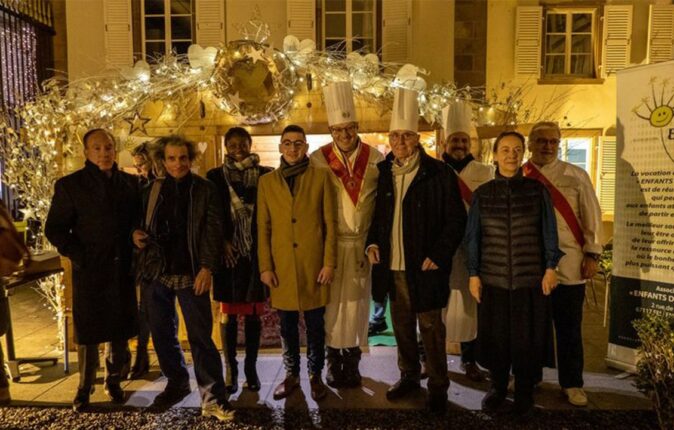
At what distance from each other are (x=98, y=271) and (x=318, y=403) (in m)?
1.86

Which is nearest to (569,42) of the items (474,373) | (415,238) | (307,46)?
(307,46)

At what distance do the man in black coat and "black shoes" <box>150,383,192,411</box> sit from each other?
0.50m

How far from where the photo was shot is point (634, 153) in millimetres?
4109

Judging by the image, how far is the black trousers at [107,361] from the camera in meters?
3.63

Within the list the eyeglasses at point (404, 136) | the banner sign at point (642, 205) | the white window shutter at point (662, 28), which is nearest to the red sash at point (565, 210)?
the banner sign at point (642, 205)

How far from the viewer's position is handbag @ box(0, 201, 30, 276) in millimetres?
2885

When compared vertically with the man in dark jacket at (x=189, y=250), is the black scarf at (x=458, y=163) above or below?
above

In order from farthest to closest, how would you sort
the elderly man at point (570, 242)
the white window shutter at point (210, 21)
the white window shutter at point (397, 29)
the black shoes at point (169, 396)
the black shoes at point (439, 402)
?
the white window shutter at point (210, 21) < the white window shutter at point (397, 29) < the black shoes at point (169, 396) < the elderly man at point (570, 242) < the black shoes at point (439, 402)

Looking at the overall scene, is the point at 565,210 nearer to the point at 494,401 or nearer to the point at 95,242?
the point at 494,401

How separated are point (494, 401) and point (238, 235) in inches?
86.5

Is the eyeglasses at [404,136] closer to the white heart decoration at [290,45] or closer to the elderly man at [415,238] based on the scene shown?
the elderly man at [415,238]

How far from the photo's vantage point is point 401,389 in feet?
12.3

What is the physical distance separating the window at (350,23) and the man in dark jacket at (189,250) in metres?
6.05

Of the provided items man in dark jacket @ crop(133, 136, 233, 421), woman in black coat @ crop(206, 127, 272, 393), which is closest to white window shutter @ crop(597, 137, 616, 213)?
woman in black coat @ crop(206, 127, 272, 393)
